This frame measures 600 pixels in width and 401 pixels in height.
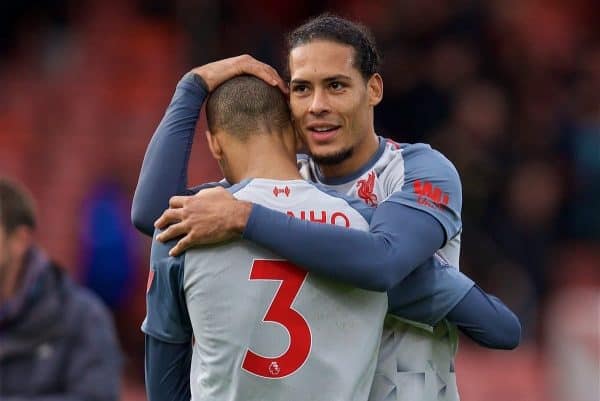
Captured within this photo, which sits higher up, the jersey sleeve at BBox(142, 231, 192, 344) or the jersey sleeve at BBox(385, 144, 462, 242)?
the jersey sleeve at BBox(385, 144, 462, 242)

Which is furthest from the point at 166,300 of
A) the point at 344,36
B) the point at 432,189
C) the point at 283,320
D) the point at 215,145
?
the point at 344,36

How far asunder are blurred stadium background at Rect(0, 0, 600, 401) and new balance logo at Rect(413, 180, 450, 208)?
15.9 ft

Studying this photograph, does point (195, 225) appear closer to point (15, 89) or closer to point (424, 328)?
point (424, 328)

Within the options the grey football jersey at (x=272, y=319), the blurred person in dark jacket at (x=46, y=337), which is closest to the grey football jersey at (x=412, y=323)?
the grey football jersey at (x=272, y=319)

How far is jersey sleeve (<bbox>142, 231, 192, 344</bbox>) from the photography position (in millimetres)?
3613

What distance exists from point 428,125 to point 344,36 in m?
6.21

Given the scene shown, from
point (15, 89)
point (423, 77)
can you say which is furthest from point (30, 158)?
point (423, 77)

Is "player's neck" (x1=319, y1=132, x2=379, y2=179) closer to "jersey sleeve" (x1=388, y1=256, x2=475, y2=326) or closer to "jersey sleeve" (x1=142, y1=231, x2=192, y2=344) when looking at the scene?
"jersey sleeve" (x1=388, y1=256, x2=475, y2=326)

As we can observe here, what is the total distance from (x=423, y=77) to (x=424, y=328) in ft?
21.7

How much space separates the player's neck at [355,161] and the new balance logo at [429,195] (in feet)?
0.75

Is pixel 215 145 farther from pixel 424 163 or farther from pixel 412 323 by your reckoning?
pixel 412 323

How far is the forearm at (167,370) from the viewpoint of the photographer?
372 centimetres

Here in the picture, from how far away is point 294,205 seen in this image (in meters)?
3.59

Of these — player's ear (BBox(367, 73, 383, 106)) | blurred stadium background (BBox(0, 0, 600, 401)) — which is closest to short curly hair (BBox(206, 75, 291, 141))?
player's ear (BBox(367, 73, 383, 106))
